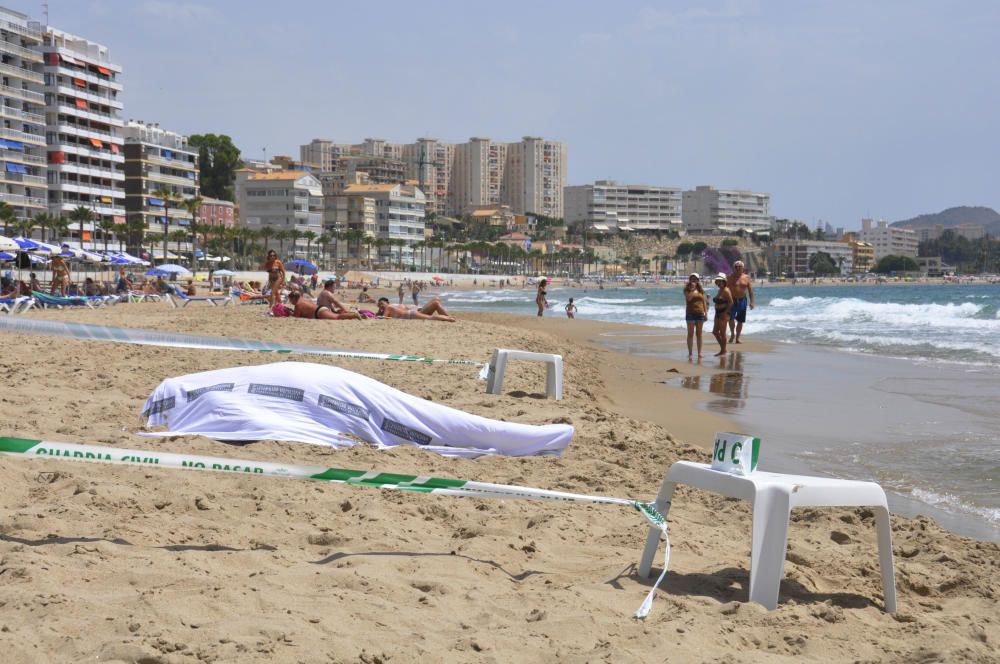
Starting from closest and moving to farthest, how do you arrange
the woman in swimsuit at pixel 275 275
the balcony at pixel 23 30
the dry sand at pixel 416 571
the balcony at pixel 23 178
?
the dry sand at pixel 416 571 < the woman in swimsuit at pixel 275 275 < the balcony at pixel 23 178 < the balcony at pixel 23 30

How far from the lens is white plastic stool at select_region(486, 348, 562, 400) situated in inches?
336

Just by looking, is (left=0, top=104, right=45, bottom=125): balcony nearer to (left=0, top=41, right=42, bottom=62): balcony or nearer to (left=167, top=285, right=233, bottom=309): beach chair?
(left=0, top=41, right=42, bottom=62): balcony

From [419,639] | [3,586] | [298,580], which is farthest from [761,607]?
[3,586]

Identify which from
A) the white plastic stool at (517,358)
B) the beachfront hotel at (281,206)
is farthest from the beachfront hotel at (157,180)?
the white plastic stool at (517,358)

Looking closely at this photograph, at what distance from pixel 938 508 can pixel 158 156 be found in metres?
92.7

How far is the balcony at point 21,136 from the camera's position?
233 feet

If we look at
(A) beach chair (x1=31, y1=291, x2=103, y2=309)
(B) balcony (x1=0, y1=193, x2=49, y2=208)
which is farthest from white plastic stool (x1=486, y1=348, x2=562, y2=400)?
(B) balcony (x1=0, y1=193, x2=49, y2=208)

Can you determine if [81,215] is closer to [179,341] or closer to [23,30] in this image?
[23,30]

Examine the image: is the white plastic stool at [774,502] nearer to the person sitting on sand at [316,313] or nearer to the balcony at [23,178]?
the person sitting on sand at [316,313]

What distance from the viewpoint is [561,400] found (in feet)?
28.3

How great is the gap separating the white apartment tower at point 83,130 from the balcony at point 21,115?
1.69 m

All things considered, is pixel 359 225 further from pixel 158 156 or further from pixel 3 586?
pixel 3 586

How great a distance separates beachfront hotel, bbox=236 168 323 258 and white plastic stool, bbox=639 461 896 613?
10804 cm

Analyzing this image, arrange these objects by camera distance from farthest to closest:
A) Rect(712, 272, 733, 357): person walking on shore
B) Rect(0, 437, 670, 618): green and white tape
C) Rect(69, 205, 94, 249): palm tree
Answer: Rect(69, 205, 94, 249): palm tree < Rect(712, 272, 733, 357): person walking on shore < Rect(0, 437, 670, 618): green and white tape
